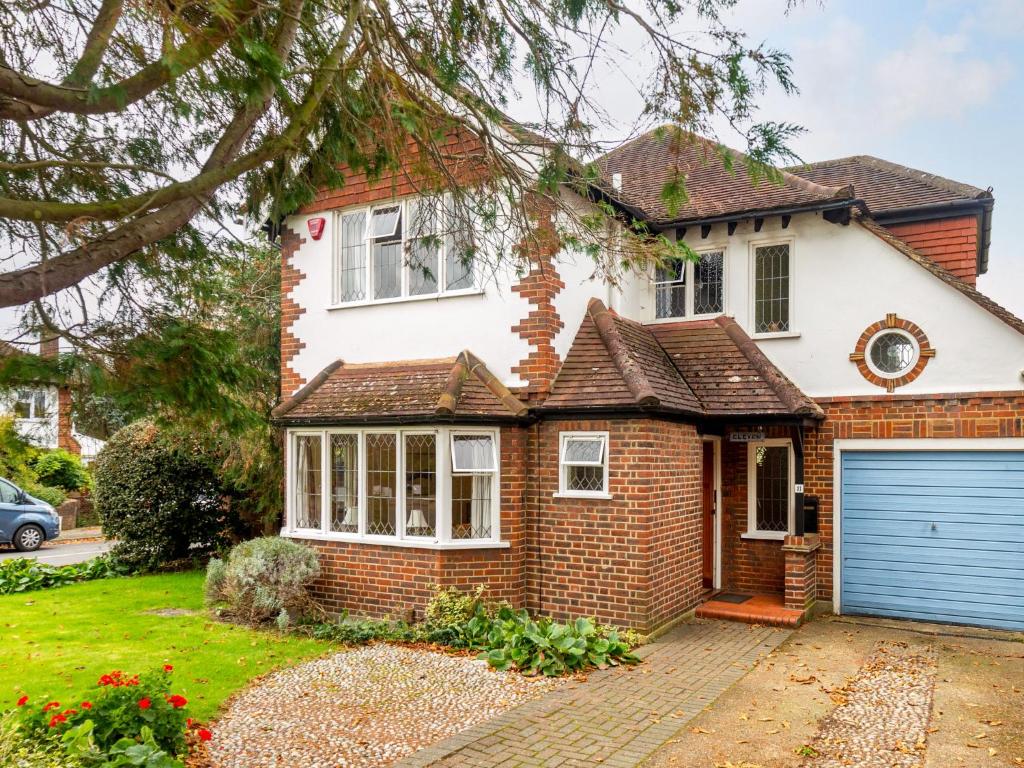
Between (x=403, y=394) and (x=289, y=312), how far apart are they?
10.1 feet

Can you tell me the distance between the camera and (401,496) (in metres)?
9.86

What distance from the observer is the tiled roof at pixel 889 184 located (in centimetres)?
1093

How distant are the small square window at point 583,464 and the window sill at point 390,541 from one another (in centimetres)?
114

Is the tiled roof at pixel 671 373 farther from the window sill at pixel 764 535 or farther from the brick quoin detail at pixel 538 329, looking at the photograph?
the window sill at pixel 764 535

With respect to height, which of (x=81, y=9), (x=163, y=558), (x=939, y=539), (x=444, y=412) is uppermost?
(x=81, y=9)

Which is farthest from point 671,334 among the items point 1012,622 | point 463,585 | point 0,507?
point 0,507

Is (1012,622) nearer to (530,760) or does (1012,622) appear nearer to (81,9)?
(530,760)

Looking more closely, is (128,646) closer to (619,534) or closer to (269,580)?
(269,580)

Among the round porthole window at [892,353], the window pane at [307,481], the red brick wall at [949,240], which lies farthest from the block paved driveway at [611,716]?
the red brick wall at [949,240]

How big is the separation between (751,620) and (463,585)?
385 cm

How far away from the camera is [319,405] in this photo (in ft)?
34.4

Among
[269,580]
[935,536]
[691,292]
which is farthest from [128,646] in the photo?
[935,536]

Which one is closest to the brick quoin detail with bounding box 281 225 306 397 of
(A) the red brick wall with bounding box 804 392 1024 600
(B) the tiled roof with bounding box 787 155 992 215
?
(B) the tiled roof with bounding box 787 155 992 215

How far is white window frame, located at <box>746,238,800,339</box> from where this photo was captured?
10.9 metres
